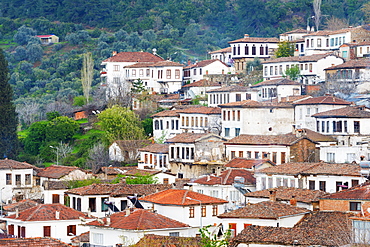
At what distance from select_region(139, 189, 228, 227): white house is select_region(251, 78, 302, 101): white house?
1239 inches

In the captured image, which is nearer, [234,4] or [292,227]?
[292,227]

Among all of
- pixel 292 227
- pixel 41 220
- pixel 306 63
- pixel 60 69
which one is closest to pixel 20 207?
pixel 41 220

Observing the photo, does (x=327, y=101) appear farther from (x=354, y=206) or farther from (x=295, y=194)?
(x=354, y=206)

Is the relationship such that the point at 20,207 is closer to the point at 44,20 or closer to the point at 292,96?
the point at 292,96

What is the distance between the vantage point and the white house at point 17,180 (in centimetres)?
7538

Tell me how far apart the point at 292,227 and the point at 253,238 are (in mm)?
3179

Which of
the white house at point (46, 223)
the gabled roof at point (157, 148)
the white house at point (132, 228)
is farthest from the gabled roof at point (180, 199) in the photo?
the gabled roof at point (157, 148)

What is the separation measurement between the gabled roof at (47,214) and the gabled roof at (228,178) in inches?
363

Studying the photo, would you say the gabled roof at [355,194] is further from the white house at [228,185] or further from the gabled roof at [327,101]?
the gabled roof at [327,101]

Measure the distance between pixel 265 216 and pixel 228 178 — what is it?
1815 cm

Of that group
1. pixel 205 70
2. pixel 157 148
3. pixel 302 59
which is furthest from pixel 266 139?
pixel 205 70

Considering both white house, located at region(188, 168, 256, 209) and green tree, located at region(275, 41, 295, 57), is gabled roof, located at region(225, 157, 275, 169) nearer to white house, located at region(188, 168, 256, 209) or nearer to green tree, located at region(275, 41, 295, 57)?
white house, located at region(188, 168, 256, 209)

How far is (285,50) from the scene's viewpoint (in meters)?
98.1

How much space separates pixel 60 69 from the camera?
136 metres
